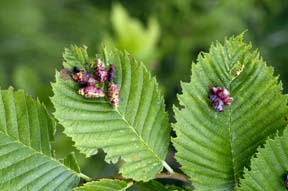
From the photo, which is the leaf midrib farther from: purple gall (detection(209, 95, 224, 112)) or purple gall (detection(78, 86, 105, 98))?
purple gall (detection(209, 95, 224, 112))

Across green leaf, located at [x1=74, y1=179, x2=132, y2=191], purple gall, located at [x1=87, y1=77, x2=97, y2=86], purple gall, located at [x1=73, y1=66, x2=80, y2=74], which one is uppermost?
purple gall, located at [x1=73, y1=66, x2=80, y2=74]

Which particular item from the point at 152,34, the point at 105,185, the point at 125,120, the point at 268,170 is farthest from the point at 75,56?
the point at 152,34

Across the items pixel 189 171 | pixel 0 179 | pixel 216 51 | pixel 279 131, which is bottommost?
pixel 0 179

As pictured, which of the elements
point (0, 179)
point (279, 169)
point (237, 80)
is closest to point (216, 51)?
point (237, 80)

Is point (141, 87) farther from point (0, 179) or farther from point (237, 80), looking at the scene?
point (0, 179)

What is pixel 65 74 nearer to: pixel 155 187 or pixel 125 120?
pixel 125 120

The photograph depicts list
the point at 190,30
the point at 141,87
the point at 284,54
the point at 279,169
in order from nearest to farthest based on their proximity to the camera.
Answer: the point at 279,169 → the point at 141,87 → the point at 190,30 → the point at 284,54

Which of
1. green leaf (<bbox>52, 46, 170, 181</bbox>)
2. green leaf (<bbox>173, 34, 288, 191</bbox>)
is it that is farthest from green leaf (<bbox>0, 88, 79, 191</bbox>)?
green leaf (<bbox>173, 34, 288, 191</bbox>)
